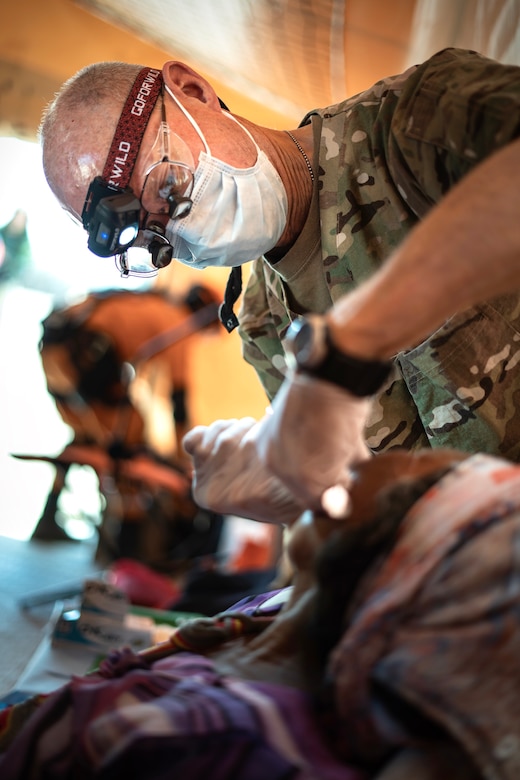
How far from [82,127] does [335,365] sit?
75cm

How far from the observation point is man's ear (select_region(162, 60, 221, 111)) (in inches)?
49.8

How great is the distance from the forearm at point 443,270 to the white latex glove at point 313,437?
5 cm

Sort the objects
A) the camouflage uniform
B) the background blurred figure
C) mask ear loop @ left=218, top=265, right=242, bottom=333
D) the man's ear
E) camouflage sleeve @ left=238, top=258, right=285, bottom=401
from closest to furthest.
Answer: the camouflage uniform → the man's ear → mask ear loop @ left=218, top=265, right=242, bottom=333 → camouflage sleeve @ left=238, top=258, right=285, bottom=401 → the background blurred figure

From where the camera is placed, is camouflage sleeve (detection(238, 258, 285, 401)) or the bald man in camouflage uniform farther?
camouflage sleeve (detection(238, 258, 285, 401))

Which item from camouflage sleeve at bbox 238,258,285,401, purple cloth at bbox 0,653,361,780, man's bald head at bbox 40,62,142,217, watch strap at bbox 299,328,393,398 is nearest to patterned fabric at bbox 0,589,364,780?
purple cloth at bbox 0,653,361,780

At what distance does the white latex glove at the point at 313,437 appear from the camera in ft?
2.19

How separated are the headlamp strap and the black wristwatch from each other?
2.02 feet

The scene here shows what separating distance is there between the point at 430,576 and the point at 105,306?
3.17m

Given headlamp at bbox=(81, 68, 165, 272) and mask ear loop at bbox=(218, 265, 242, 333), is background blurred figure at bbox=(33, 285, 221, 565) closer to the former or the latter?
mask ear loop at bbox=(218, 265, 242, 333)

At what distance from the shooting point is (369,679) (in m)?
0.59

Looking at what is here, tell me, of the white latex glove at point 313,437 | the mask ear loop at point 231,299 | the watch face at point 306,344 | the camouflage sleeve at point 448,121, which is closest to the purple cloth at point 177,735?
the white latex glove at point 313,437

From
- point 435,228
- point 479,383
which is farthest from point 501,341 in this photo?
point 435,228

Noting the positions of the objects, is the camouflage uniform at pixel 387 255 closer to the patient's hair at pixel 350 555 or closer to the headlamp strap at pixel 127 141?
the headlamp strap at pixel 127 141

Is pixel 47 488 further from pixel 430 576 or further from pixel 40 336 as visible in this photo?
pixel 430 576
